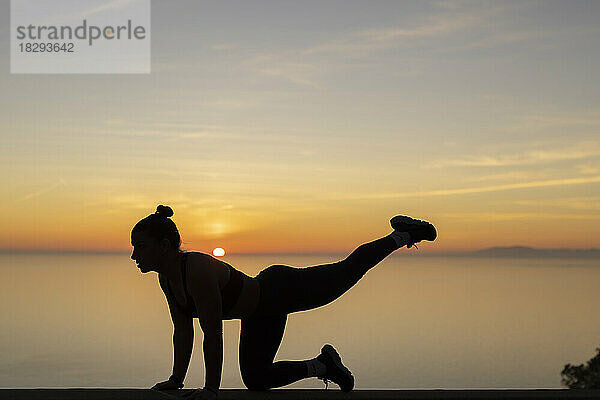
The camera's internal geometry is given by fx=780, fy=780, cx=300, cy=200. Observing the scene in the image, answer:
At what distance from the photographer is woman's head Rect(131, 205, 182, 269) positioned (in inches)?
196

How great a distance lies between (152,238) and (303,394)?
142cm

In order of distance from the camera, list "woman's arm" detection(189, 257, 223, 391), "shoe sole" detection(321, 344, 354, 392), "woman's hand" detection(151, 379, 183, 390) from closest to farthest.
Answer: "woman's arm" detection(189, 257, 223, 391) < "woman's hand" detection(151, 379, 183, 390) < "shoe sole" detection(321, 344, 354, 392)

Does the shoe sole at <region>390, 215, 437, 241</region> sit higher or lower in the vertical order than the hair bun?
lower

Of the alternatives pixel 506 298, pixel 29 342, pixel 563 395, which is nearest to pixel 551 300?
pixel 506 298

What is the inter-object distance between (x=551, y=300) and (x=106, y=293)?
315 feet

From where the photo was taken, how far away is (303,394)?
16.8ft

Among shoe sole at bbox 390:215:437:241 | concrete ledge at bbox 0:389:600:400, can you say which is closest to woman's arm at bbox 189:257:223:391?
concrete ledge at bbox 0:389:600:400

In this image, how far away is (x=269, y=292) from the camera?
17.9 ft

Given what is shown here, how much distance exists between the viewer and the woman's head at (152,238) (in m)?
4.97

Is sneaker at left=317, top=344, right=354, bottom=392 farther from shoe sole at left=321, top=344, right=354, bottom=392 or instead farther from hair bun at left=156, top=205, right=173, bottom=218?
hair bun at left=156, top=205, right=173, bottom=218

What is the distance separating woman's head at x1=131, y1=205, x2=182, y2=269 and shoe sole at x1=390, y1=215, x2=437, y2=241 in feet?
7.26

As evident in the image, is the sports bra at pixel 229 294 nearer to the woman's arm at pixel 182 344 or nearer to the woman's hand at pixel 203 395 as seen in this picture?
the woman's arm at pixel 182 344

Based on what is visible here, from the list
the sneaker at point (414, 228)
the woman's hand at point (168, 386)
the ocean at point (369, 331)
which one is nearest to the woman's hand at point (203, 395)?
the woman's hand at point (168, 386)

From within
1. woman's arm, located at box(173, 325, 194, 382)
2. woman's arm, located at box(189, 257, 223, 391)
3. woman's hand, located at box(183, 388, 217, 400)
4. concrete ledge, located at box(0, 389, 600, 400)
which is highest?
woman's arm, located at box(189, 257, 223, 391)
